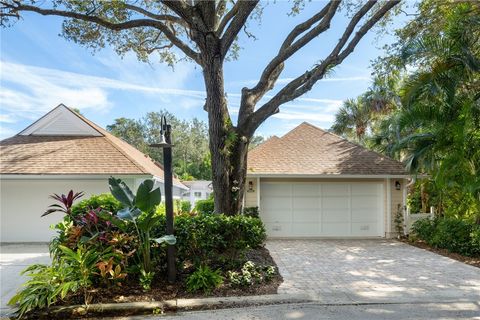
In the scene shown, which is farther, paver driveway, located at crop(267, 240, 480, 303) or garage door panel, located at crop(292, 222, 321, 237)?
garage door panel, located at crop(292, 222, 321, 237)

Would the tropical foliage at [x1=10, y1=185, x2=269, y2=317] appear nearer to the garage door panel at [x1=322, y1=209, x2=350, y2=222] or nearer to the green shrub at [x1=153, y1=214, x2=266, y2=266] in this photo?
the green shrub at [x1=153, y1=214, x2=266, y2=266]

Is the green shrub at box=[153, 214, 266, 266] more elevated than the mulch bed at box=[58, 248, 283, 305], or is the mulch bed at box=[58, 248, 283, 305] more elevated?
the green shrub at box=[153, 214, 266, 266]

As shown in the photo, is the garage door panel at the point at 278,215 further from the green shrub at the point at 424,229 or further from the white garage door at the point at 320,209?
the green shrub at the point at 424,229

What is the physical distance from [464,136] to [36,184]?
14561 mm

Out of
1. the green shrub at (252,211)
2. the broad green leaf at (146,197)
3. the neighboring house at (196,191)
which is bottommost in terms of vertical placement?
the neighboring house at (196,191)

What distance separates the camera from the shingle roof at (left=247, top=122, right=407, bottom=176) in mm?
12602

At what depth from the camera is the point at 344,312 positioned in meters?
5.18

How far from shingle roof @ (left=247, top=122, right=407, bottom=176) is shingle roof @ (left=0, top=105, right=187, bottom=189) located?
4.58 m

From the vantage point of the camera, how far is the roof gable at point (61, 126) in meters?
14.7

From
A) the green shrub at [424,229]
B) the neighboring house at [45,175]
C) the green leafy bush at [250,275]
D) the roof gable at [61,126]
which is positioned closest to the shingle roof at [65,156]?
the neighboring house at [45,175]

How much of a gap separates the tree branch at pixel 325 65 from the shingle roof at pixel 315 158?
4793 mm

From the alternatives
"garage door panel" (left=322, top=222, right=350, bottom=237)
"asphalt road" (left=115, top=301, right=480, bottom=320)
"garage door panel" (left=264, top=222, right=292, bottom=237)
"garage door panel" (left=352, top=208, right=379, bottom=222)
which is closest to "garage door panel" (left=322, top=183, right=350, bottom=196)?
"garage door panel" (left=352, top=208, right=379, bottom=222)

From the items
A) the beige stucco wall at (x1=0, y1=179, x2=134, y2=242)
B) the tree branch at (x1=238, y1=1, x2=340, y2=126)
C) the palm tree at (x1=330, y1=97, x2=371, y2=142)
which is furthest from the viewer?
the palm tree at (x1=330, y1=97, x2=371, y2=142)

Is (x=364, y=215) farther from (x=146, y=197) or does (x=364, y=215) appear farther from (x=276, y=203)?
(x=146, y=197)
